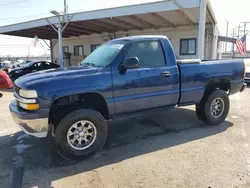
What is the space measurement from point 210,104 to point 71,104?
10.6 feet

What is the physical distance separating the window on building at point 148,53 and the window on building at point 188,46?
1222 cm

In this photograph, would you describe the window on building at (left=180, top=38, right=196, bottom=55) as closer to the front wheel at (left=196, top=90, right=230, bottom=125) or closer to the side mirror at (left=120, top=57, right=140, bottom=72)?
the front wheel at (left=196, top=90, right=230, bottom=125)

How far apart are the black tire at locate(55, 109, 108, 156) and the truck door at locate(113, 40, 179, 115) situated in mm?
450

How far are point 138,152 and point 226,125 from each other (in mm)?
2687

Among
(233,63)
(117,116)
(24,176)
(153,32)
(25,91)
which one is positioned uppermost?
(153,32)

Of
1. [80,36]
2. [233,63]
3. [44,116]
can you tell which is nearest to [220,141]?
[233,63]

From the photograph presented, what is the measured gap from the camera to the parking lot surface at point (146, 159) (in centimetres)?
309

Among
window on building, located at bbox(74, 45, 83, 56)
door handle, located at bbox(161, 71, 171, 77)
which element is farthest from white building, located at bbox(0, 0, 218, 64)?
door handle, located at bbox(161, 71, 171, 77)

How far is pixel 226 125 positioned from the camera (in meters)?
5.43

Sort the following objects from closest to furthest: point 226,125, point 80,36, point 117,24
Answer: point 226,125 → point 117,24 → point 80,36

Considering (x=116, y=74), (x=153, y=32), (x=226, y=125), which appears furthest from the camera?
(x=153, y=32)

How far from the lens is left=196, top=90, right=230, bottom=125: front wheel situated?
521 cm

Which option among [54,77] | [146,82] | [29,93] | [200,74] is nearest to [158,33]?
[200,74]

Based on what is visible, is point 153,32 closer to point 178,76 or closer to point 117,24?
point 117,24
